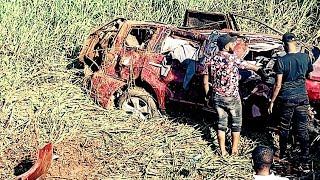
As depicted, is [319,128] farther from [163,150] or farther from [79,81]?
[79,81]

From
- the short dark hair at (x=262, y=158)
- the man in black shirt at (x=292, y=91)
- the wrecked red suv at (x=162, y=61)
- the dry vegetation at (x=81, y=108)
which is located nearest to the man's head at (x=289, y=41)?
the man in black shirt at (x=292, y=91)

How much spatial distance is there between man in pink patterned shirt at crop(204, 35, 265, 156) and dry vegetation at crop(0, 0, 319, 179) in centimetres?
40

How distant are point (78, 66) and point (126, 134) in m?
2.46

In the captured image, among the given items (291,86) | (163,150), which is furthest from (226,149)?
(291,86)

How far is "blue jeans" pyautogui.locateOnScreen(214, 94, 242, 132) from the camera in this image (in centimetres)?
726

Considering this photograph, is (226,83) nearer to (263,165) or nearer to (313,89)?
(313,89)

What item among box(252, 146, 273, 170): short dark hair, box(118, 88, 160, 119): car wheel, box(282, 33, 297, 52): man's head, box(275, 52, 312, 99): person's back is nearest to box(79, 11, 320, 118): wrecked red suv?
box(118, 88, 160, 119): car wheel

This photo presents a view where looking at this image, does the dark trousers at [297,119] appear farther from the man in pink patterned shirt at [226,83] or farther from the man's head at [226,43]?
the man's head at [226,43]

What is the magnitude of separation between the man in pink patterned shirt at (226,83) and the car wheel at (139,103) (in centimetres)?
139

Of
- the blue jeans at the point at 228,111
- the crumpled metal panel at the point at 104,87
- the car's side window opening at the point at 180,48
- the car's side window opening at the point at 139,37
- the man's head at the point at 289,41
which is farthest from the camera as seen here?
the car's side window opening at the point at 139,37

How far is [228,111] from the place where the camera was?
738 cm

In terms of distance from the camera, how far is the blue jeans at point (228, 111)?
7262mm

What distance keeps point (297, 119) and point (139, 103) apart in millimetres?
2629

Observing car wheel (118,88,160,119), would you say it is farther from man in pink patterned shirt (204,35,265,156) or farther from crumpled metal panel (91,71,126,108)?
man in pink patterned shirt (204,35,265,156)
